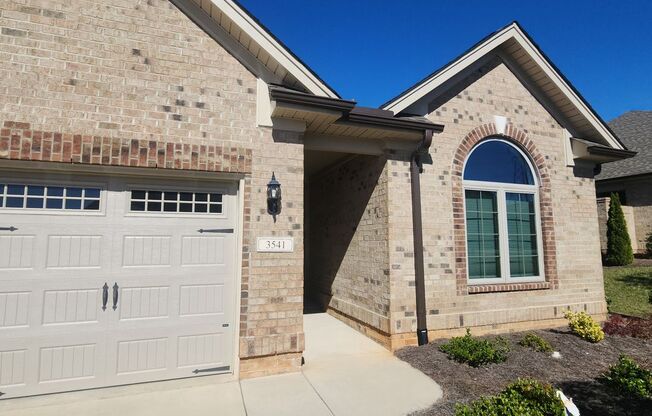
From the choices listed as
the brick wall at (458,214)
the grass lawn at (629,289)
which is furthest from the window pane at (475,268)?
the grass lawn at (629,289)

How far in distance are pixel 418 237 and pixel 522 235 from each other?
2.56m

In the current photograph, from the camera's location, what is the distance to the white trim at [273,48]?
4.91m

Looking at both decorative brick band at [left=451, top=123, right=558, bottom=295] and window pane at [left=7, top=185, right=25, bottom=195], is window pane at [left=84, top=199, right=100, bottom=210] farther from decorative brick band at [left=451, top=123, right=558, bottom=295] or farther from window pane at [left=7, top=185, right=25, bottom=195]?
decorative brick band at [left=451, top=123, right=558, bottom=295]

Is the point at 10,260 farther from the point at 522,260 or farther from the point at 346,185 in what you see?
the point at 522,260

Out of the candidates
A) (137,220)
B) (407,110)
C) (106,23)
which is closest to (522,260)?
(407,110)

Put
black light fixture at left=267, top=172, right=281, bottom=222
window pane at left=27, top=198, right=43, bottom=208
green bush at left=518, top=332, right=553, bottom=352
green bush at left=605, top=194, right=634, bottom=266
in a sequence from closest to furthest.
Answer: window pane at left=27, top=198, right=43, bottom=208 → black light fixture at left=267, top=172, right=281, bottom=222 → green bush at left=518, top=332, right=553, bottom=352 → green bush at left=605, top=194, right=634, bottom=266

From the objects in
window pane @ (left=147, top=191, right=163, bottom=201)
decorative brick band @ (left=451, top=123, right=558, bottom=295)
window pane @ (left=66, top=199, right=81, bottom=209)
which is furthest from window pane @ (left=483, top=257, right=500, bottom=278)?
window pane @ (left=66, top=199, right=81, bottom=209)

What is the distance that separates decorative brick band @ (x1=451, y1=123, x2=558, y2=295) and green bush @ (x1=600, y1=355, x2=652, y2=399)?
2.28 meters

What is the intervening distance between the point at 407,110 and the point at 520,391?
4727 mm

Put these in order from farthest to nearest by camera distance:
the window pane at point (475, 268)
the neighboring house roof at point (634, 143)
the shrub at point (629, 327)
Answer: the neighboring house roof at point (634, 143), the window pane at point (475, 268), the shrub at point (629, 327)

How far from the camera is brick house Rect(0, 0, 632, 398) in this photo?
14.3ft

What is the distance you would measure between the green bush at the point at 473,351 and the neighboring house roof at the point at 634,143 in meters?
15.7

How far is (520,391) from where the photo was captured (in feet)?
12.4

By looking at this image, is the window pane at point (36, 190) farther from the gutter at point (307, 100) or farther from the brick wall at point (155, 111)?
the gutter at point (307, 100)
